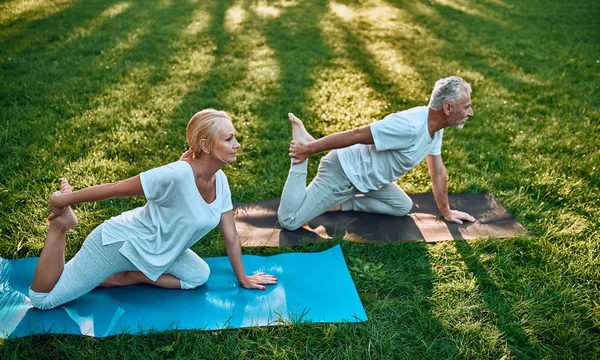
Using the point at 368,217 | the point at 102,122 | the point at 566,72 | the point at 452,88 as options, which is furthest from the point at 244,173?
the point at 566,72

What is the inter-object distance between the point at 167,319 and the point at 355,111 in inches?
156

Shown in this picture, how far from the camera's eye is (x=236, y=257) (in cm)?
326

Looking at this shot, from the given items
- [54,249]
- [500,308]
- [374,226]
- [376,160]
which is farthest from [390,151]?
[54,249]

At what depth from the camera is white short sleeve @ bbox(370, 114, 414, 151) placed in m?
3.68

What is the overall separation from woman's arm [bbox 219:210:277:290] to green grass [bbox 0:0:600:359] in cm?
41

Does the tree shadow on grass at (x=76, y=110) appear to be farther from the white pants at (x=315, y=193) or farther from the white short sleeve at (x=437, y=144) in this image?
the white short sleeve at (x=437, y=144)

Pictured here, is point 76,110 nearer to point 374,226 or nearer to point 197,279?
point 197,279

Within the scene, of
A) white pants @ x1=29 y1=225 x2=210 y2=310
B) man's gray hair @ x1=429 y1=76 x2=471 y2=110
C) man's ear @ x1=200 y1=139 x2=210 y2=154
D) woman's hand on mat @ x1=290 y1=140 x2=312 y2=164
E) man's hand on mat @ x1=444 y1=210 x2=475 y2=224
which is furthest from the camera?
man's hand on mat @ x1=444 y1=210 x2=475 y2=224

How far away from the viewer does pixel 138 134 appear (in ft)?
17.5

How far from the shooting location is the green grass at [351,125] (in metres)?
3.09

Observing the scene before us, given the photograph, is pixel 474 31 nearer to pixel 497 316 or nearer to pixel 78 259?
pixel 497 316

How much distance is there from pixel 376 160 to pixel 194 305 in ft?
6.03

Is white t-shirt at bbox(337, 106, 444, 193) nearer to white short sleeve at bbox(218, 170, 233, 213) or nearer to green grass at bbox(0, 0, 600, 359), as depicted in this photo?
green grass at bbox(0, 0, 600, 359)

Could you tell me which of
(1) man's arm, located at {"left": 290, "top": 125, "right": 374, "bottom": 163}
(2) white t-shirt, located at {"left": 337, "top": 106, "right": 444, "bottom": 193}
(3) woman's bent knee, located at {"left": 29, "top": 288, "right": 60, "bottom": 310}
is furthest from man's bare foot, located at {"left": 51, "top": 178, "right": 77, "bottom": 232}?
(2) white t-shirt, located at {"left": 337, "top": 106, "right": 444, "bottom": 193}
